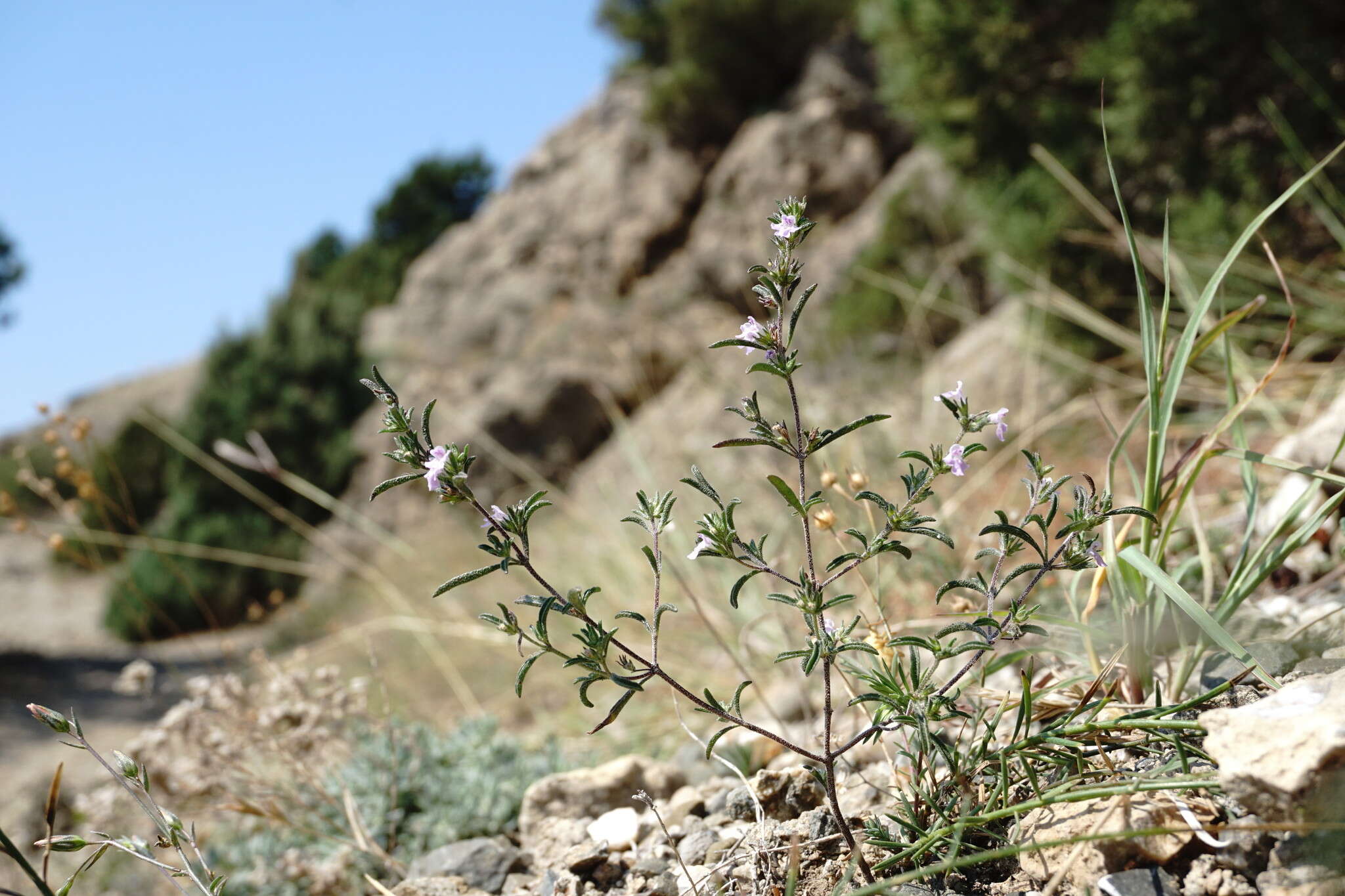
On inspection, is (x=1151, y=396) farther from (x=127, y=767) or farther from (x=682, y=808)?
(x=127, y=767)

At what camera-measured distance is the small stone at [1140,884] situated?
1025mm

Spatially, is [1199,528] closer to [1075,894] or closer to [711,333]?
[1075,894]

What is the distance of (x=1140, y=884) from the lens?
1.04 metres

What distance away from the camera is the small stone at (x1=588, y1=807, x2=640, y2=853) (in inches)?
58.2

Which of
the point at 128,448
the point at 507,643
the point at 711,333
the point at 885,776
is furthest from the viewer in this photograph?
the point at 128,448

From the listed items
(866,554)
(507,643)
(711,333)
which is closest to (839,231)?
(711,333)

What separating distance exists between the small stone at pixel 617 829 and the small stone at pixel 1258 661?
0.96m

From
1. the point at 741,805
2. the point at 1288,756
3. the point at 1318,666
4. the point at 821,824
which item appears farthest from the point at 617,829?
the point at 1318,666

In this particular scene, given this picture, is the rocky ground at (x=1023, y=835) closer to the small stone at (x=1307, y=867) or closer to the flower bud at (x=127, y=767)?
the small stone at (x=1307, y=867)

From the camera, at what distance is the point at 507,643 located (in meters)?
3.69

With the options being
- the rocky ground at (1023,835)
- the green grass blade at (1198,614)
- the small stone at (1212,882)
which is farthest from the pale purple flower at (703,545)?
the small stone at (1212,882)

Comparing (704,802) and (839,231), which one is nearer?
(704,802)

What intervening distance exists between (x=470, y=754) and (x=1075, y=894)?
155 centimetres

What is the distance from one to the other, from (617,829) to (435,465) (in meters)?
0.83
